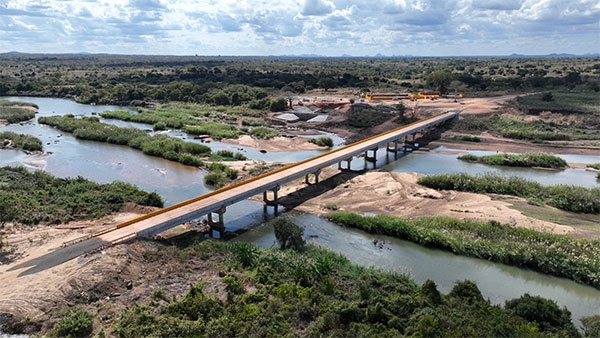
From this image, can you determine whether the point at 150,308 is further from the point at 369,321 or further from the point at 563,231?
the point at 563,231

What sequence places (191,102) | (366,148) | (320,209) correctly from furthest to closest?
(191,102), (366,148), (320,209)

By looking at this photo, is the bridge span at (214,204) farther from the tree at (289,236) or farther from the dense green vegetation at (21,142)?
the dense green vegetation at (21,142)

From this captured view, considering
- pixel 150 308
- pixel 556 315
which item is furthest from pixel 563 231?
pixel 150 308

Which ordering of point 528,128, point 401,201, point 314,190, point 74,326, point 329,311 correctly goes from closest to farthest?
point 74,326 < point 329,311 < point 401,201 < point 314,190 < point 528,128

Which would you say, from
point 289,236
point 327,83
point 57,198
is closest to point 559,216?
point 289,236

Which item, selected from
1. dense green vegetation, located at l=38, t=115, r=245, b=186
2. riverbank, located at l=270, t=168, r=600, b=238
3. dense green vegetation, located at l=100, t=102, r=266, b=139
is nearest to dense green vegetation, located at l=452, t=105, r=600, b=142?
riverbank, located at l=270, t=168, r=600, b=238

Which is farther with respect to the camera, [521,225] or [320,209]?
[320,209]

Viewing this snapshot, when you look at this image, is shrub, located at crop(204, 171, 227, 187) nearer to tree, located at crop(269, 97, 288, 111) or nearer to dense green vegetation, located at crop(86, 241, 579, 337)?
dense green vegetation, located at crop(86, 241, 579, 337)

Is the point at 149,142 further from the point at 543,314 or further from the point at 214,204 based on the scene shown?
the point at 543,314
